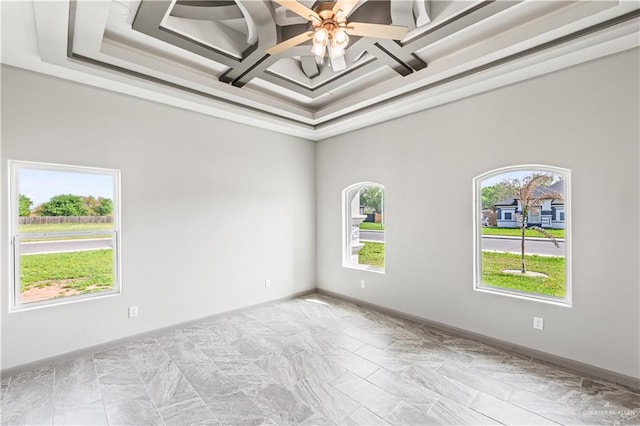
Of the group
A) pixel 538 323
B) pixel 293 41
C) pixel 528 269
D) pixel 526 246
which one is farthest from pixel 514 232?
pixel 293 41

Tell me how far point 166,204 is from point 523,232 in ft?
14.2

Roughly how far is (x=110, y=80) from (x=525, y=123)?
4448 millimetres

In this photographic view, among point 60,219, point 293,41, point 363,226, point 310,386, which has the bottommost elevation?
point 310,386

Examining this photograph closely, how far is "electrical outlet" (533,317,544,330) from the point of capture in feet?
10.2

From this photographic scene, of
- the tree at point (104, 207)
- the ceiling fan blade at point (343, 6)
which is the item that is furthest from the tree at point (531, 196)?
the tree at point (104, 207)

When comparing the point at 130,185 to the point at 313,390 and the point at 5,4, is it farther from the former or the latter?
the point at 313,390

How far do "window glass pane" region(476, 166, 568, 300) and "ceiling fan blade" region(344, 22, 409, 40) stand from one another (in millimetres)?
2075

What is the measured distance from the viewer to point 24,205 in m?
2.98

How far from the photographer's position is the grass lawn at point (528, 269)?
3.14m

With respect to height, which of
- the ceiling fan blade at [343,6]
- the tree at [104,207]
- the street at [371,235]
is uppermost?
the ceiling fan blade at [343,6]

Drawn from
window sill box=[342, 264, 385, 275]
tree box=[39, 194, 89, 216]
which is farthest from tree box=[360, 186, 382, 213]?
tree box=[39, 194, 89, 216]

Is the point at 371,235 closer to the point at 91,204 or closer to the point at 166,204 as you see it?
the point at 166,204

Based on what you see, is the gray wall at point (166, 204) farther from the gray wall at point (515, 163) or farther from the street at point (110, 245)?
the gray wall at point (515, 163)

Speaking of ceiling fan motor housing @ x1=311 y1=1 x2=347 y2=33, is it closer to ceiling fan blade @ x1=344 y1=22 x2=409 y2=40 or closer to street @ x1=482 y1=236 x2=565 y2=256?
ceiling fan blade @ x1=344 y1=22 x2=409 y2=40
